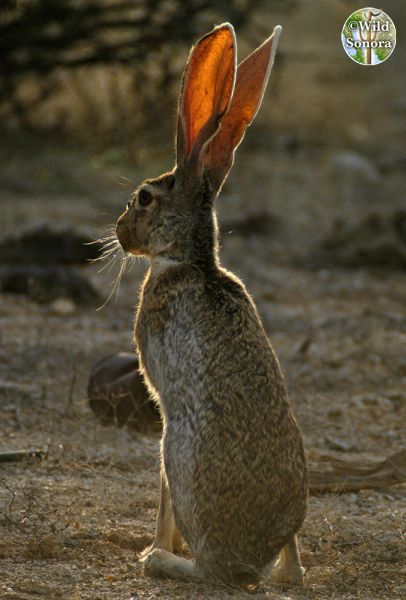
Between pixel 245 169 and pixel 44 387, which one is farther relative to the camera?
pixel 245 169

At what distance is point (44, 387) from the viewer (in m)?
6.53

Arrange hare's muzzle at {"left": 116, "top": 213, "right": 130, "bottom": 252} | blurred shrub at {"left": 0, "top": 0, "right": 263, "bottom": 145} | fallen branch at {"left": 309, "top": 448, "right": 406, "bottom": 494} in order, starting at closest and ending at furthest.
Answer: hare's muzzle at {"left": 116, "top": 213, "right": 130, "bottom": 252}, fallen branch at {"left": 309, "top": 448, "right": 406, "bottom": 494}, blurred shrub at {"left": 0, "top": 0, "right": 263, "bottom": 145}

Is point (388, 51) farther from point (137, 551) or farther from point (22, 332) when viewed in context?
point (137, 551)

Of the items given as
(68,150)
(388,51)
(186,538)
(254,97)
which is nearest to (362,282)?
(388,51)

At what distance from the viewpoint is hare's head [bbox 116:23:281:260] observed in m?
4.59

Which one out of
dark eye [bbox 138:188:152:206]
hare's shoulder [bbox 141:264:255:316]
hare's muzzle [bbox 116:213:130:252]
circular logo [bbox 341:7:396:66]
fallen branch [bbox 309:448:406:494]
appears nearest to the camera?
hare's shoulder [bbox 141:264:255:316]

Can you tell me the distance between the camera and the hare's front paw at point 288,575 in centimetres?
441

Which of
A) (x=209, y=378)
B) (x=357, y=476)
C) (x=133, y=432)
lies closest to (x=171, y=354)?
Answer: (x=209, y=378)

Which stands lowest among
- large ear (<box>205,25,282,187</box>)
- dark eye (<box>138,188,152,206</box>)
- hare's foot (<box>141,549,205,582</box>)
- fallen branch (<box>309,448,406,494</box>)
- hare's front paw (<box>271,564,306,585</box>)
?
hare's front paw (<box>271,564,306,585</box>)

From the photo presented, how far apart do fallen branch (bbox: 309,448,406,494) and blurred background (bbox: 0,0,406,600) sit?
0.19 feet

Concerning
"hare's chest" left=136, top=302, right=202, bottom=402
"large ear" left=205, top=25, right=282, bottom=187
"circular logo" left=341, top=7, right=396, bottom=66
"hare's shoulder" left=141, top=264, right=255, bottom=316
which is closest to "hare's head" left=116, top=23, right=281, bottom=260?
"large ear" left=205, top=25, right=282, bottom=187

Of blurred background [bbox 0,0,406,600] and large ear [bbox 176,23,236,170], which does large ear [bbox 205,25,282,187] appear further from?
blurred background [bbox 0,0,406,600]

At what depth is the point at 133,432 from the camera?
20.2 feet

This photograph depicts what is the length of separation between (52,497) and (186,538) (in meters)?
0.91
